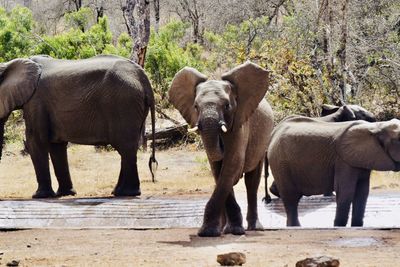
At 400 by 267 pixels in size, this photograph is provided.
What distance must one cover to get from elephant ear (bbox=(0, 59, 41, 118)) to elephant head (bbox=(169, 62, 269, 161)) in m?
4.88

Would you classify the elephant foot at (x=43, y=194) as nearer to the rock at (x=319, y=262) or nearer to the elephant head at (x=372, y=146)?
the elephant head at (x=372, y=146)

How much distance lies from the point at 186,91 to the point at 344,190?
9.04ft

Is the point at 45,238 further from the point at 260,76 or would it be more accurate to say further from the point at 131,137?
the point at 131,137

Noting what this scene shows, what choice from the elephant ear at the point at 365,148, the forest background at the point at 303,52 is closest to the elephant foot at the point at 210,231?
the elephant ear at the point at 365,148

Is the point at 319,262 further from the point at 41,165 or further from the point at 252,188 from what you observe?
Result: the point at 41,165

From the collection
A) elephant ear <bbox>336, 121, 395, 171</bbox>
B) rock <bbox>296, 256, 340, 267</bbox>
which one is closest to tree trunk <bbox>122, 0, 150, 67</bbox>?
elephant ear <bbox>336, 121, 395, 171</bbox>

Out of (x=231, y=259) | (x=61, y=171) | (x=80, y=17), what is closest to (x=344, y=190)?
(x=61, y=171)

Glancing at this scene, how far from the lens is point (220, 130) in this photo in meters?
8.43

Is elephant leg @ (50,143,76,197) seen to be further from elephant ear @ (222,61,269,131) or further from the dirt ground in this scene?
elephant ear @ (222,61,269,131)

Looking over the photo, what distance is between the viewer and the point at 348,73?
1833cm

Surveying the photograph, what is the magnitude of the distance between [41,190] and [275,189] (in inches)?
122

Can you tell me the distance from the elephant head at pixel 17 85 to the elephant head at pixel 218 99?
488 centimetres

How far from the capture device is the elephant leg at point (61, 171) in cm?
1406

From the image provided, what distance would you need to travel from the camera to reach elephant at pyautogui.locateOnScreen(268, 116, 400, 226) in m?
11.3
